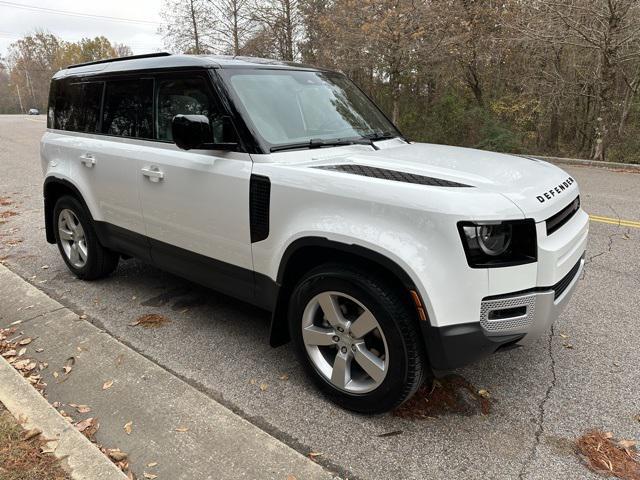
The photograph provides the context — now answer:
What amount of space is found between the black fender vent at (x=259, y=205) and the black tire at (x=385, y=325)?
0.40m

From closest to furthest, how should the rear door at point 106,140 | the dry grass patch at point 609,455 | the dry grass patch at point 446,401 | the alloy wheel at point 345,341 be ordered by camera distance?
the dry grass patch at point 609,455
the alloy wheel at point 345,341
the dry grass patch at point 446,401
the rear door at point 106,140

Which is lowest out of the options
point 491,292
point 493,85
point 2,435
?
point 2,435

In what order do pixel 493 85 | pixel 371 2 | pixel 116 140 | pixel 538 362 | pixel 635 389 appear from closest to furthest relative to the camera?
1. pixel 635 389
2. pixel 538 362
3. pixel 116 140
4. pixel 371 2
5. pixel 493 85

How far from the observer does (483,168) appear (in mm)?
2797

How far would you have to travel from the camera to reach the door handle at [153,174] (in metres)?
3.51

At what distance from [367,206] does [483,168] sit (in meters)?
0.81

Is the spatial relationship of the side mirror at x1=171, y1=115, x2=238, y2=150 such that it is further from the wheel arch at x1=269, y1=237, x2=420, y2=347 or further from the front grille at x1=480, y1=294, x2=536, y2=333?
the front grille at x1=480, y1=294, x2=536, y2=333

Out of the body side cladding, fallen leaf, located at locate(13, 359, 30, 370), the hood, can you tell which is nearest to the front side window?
the hood

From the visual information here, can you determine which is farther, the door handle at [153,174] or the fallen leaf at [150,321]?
the fallen leaf at [150,321]

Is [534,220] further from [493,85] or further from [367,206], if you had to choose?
[493,85]

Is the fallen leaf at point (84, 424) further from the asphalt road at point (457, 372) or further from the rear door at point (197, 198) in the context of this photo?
the rear door at point (197, 198)

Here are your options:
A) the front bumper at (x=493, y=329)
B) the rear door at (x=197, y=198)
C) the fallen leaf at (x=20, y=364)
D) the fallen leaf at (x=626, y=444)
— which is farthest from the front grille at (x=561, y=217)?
the fallen leaf at (x=20, y=364)

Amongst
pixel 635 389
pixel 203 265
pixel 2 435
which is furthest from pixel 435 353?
pixel 2 435

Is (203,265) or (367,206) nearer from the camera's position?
(367,206)
